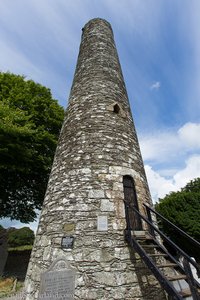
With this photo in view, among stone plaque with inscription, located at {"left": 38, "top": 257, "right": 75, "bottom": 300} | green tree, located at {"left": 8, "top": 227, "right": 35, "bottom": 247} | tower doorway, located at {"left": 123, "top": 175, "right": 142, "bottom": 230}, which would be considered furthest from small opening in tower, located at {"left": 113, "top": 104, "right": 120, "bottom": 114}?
green tree, located at {"left": 8, "top": 227, "right": 35, "bottom": 247}

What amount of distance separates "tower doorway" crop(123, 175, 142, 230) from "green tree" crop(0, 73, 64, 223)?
21.8 ft

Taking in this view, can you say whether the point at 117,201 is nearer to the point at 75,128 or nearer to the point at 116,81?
the point at 75,128

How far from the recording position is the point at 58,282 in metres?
A: 3.76

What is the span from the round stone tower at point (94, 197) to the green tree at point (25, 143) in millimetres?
4722

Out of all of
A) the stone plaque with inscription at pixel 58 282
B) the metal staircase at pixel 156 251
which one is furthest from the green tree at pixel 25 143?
the metal staircase at pixel 156 251

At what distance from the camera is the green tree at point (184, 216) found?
63.5ft

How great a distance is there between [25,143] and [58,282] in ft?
26.7

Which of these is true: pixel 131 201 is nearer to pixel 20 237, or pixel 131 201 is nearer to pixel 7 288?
pixel 7 288

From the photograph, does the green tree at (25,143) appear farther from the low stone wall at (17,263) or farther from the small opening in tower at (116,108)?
the small opening in tower at (116,108)

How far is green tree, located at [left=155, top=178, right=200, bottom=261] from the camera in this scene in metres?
19.3

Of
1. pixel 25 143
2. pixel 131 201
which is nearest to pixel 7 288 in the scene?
pixel 25 143

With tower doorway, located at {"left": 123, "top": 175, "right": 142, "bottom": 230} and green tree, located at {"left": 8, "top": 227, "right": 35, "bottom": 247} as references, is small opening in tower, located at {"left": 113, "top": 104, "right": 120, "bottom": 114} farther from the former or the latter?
green tree, located at {"left": 8, "top": 227, "right": 35, "bottom": 247}

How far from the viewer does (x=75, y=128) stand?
605cm

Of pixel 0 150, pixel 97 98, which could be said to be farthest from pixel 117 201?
pixel 0 150
